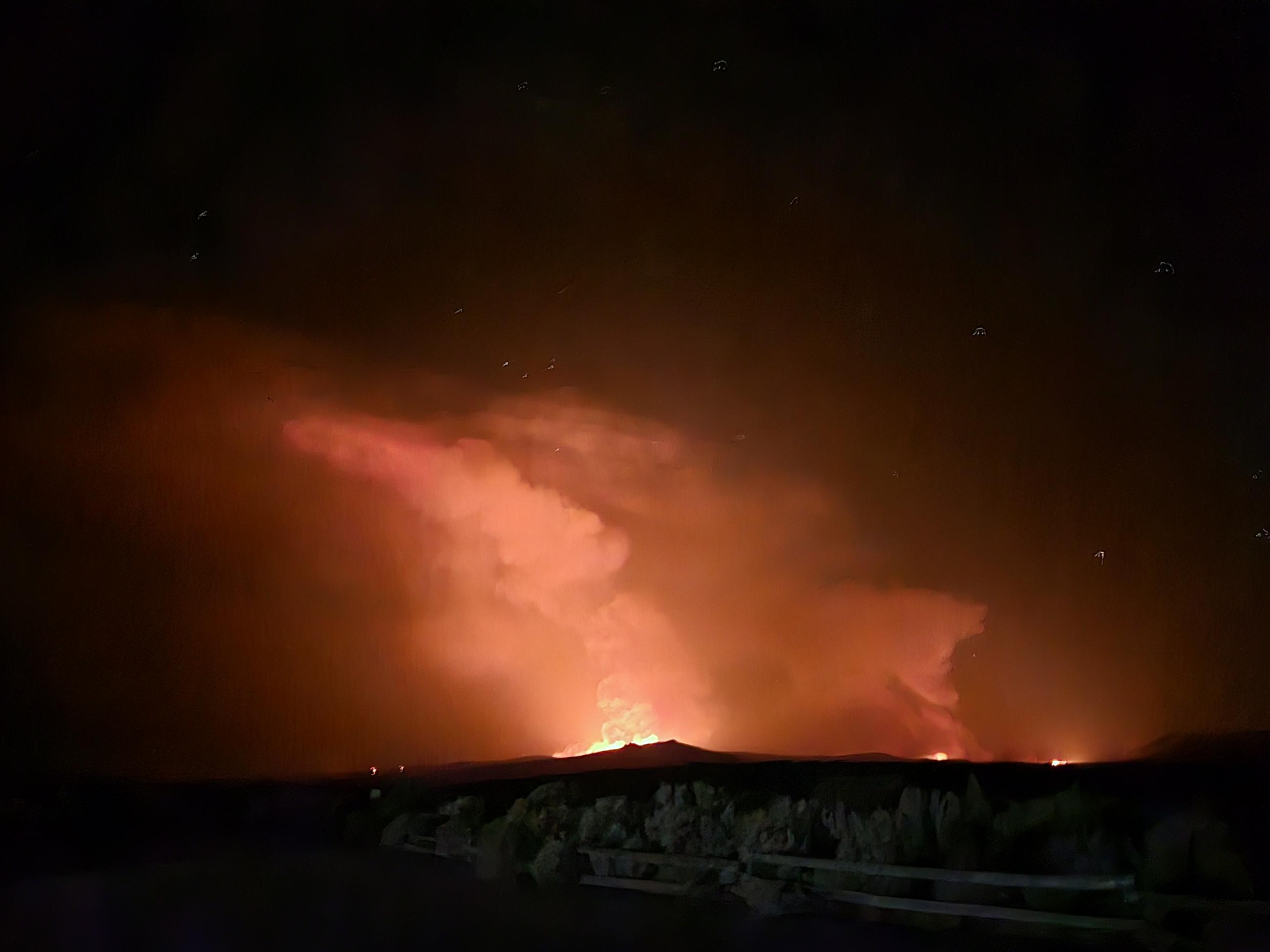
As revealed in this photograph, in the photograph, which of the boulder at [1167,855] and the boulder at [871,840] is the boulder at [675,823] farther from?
the boulder at [1167,855]

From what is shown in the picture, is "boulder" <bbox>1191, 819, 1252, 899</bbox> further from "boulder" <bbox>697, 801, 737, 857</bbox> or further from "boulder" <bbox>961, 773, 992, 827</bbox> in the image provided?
"boulder" <bbox>697, 801, 737, 857</bbox>

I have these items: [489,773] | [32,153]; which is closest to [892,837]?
[489,773]

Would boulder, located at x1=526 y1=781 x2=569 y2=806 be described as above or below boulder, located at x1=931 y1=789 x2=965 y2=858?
above

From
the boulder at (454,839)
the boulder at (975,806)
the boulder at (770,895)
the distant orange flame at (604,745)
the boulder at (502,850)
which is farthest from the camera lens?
the distant orange flame at (604,745)

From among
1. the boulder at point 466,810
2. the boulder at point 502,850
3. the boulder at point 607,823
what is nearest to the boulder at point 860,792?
the boulder at point 607,823

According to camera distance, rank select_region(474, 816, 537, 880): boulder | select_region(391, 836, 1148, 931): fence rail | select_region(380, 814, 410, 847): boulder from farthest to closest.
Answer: select_region(380, 814, 410, 847): boulder → select_region(474, 816, 537, 880): boulder → select_region(391, 836, 1148, 931): fence rail

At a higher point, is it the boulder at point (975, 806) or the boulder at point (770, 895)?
the boulder at point (975, 806)

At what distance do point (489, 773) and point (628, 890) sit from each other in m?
0.90

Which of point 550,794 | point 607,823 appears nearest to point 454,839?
point 550,794

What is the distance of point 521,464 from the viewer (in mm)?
3959

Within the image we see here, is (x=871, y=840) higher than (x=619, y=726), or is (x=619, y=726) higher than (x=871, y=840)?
(x=619, y=726)

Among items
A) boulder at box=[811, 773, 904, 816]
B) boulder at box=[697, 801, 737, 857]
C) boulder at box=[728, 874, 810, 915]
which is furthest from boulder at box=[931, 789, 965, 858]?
boulder at box=[697, 801, 737, 857]

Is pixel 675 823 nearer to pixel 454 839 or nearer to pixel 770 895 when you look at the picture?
pixel 770 895

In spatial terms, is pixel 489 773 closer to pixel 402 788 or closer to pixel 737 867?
pixel 402 788
